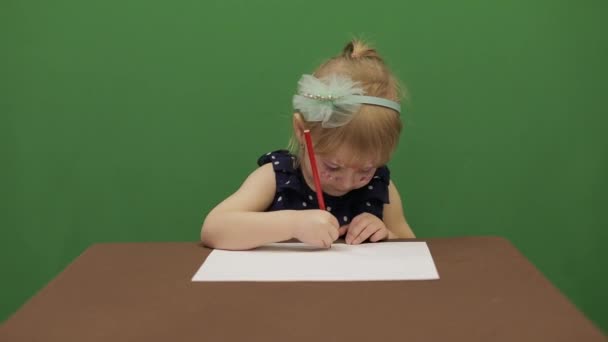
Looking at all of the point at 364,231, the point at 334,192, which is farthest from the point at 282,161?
the point at 364,231

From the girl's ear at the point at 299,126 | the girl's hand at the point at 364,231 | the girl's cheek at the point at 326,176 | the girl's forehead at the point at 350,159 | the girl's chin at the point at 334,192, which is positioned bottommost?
the girl's hand at the point at 364,231

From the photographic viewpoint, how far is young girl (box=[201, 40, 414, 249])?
0.89 m

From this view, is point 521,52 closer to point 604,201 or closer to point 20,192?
point 604,201

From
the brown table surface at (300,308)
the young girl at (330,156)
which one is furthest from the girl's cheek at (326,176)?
the brown table surface at (300,308)

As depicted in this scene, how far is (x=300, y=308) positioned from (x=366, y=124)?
0.36 metres

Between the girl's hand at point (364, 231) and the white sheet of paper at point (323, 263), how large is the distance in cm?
2

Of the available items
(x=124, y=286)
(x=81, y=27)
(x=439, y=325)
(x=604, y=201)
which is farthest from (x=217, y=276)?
(x=604, y=201)

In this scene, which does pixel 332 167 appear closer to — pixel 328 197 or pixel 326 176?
pixel 326 176

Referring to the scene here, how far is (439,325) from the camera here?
23.0 inches

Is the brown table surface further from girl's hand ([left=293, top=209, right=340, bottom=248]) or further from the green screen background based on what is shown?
the green screen background

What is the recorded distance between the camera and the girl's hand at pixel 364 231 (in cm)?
92

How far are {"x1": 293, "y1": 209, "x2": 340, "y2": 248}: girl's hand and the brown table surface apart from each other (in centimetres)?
16

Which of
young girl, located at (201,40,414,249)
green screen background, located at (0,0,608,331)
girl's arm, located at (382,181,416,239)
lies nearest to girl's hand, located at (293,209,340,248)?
young girl, located at (201,40,414,249)

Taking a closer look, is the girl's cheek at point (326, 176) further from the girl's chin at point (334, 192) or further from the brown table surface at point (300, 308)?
the brown table surface at point (300, 308)
